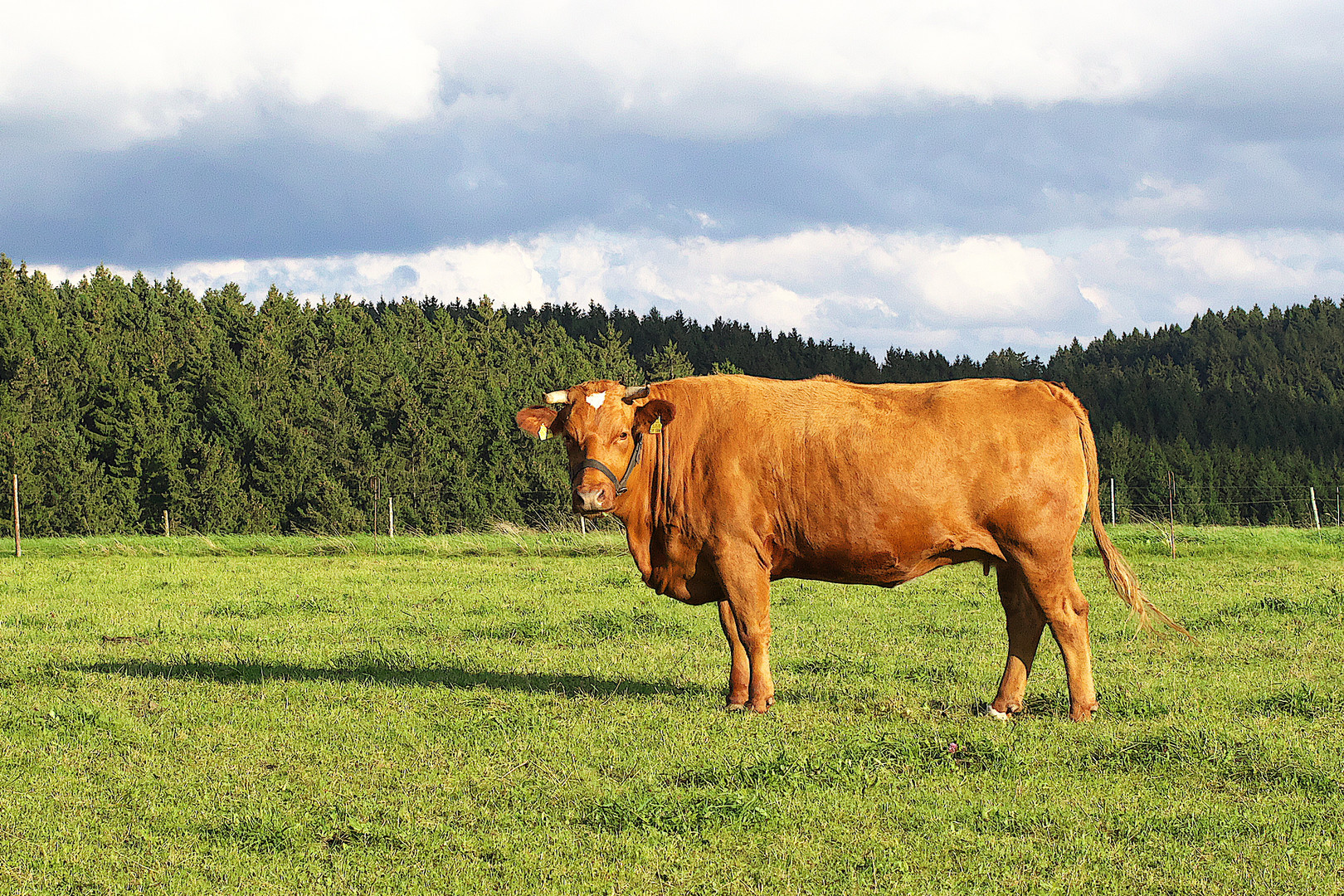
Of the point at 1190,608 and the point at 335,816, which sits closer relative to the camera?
the point at 335,816

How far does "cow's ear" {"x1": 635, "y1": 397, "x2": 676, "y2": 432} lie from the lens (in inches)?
354

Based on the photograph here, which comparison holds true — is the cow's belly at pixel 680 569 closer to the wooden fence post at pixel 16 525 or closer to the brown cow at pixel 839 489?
the brown cow at pixel 839 489

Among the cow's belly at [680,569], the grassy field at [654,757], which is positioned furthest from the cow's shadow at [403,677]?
the cow's belly at [680,569]

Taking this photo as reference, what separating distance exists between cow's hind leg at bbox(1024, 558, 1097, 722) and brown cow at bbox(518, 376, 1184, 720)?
0.04 feet

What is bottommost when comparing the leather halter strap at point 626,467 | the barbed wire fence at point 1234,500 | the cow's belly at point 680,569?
the barbed wire fence at point 1234,500

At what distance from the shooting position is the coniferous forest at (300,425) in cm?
6331

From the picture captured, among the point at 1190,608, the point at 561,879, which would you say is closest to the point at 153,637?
the point at 561,879

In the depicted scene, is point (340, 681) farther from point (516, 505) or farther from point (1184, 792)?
point (516, 505)

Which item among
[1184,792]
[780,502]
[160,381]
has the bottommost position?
[1184,792]

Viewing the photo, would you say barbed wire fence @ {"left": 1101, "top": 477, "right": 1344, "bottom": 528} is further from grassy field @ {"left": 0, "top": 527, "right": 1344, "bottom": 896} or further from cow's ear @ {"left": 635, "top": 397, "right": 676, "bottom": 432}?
cow's ear @ {"left": 635, "top": 397, "right": 676, "bottom": 432}

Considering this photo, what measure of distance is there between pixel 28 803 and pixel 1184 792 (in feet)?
22.6

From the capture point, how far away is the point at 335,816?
645 centimetres

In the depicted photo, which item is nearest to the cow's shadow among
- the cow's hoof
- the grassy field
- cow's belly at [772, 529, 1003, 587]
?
the grassy field

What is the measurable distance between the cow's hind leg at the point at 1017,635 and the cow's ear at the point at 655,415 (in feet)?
9.59
